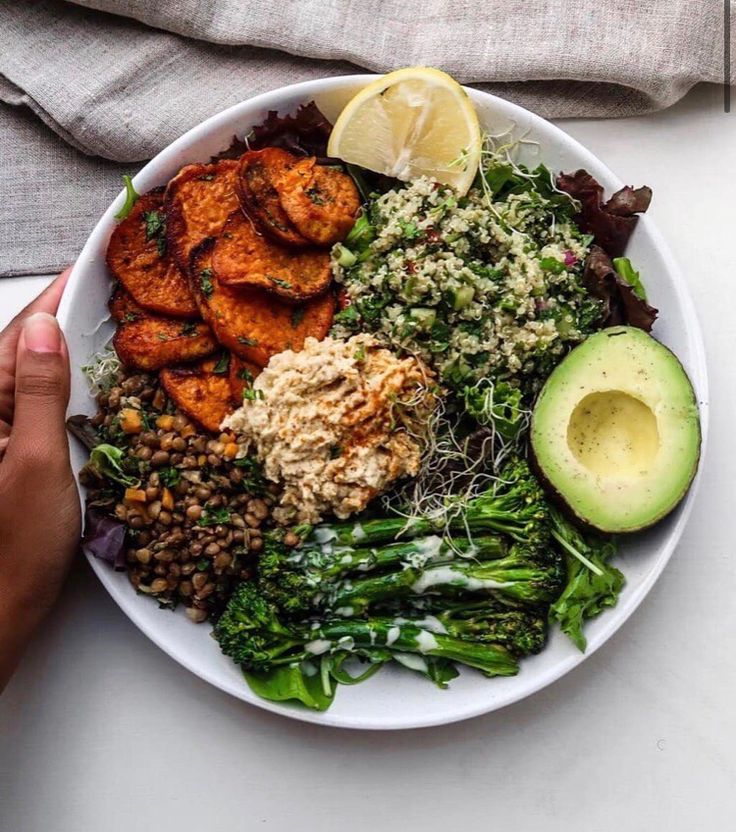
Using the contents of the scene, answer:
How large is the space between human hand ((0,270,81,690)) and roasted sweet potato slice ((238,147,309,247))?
0.78 meters

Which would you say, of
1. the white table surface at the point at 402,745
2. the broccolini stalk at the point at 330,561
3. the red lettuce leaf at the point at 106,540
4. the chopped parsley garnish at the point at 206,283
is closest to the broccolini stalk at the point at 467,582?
the broccolini stalk at the point at 330,561

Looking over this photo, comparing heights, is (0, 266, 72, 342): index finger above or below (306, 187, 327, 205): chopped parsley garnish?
below

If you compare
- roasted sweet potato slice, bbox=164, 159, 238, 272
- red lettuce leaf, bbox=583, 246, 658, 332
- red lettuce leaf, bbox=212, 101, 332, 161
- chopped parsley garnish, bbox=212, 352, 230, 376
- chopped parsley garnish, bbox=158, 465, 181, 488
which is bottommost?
chopped parsley garnish, bbox=158, 465, 181, 488

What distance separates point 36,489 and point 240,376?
774mm

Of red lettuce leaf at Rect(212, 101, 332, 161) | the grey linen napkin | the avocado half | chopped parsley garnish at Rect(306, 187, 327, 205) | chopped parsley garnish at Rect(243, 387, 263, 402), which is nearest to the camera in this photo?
the avocado half

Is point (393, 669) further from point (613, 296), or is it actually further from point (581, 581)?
point (613, 296)

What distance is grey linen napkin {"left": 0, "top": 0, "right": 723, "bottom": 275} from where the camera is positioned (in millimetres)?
3590

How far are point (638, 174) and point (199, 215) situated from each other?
175 cm

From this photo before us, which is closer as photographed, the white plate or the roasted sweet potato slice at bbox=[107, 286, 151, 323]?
the white plate

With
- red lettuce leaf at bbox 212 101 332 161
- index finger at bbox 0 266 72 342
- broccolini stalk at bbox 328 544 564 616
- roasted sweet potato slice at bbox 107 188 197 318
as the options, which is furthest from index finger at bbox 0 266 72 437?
broccolini stalk at bbox 328 544 564 616

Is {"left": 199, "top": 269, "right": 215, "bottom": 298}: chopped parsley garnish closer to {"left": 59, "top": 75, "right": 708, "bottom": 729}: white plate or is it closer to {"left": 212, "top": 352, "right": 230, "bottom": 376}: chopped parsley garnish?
{"left": 212, "top": 352, "right": 230, "bottom": 376}: chopped parsley garnish

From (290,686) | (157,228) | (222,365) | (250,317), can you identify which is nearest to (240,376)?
(222,365)

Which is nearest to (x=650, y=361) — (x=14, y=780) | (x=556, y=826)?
(x=556, y=826)

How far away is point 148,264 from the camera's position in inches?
130
